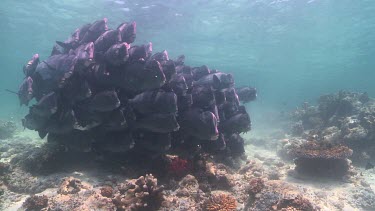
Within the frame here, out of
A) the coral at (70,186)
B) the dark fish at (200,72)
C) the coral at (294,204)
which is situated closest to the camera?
the coral at (294,204)

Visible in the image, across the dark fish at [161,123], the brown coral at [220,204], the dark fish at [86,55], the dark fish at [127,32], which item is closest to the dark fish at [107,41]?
the dark fish at [86,55]

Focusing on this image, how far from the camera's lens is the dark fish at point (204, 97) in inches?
342

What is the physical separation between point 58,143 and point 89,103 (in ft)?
6.91

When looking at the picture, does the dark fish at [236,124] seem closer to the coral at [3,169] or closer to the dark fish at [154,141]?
the dark fish at [154,141]

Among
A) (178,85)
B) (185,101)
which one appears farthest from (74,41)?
(185,101)

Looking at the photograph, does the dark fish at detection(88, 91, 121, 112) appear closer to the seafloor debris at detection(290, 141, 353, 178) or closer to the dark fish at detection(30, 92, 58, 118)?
the dark fish at detection(30, 92, 58, 118)

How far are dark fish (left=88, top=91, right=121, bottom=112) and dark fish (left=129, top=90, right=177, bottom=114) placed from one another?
0.48 metres

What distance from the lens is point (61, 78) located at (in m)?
8.16

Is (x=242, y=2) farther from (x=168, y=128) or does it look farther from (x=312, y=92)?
(x=312, y=92)

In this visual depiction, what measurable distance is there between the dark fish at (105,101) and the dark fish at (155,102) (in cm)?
48

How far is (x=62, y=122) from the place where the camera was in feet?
27.4

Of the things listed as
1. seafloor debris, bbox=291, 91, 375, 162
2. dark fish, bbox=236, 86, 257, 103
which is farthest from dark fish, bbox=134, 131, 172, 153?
seafloor debris, bbox=291, 91, 375, 162

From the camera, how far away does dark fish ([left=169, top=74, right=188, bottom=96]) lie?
834cm

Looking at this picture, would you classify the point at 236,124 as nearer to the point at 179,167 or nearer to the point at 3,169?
the point at 179,167
